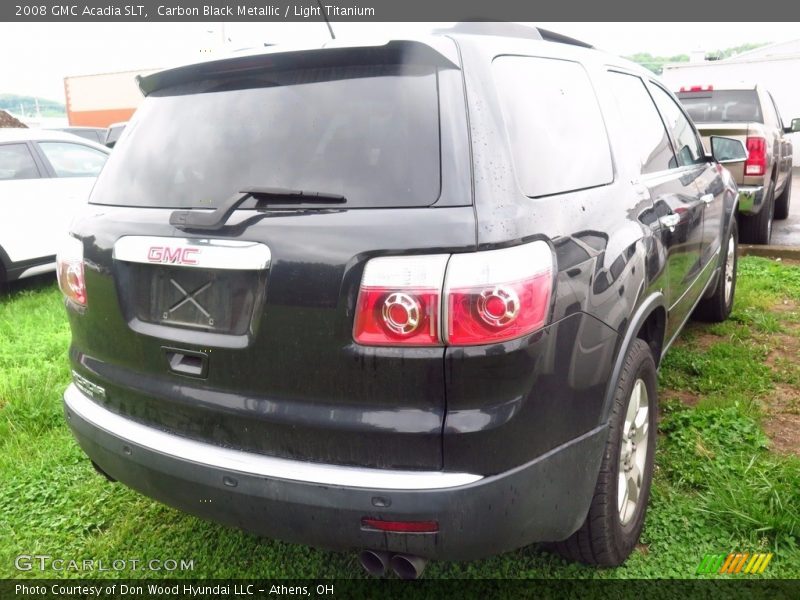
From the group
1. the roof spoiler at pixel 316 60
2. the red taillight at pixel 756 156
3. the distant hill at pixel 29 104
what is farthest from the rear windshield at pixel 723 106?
the distant hill at pixel 29 104

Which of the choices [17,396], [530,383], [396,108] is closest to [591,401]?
[530,383]

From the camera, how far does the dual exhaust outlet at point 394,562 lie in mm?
1826

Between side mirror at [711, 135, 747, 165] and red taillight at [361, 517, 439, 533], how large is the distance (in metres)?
3.60

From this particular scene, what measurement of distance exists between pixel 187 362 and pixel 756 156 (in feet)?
21.4

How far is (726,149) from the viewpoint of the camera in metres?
4.52

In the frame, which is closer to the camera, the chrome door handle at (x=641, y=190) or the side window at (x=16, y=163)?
the chrome door handle at (x=641, y=190)

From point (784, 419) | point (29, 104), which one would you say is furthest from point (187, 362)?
point (29, 104)

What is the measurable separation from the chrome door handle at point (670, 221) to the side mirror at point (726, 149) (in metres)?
1.68

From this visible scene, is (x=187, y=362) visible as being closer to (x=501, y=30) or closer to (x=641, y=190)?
(x=501, y=30)

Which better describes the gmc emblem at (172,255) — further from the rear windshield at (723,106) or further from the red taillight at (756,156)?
the rear windshield at (723,106)

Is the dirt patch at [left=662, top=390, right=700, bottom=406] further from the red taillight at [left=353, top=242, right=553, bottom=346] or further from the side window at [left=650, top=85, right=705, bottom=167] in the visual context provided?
the red taillight at [left=353, top=242, right=553, bottom=346]

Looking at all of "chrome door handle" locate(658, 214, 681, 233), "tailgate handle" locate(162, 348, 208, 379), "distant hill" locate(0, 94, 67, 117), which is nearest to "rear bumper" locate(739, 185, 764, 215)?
"chrome door handle" locate(658, 214, 681, 233)

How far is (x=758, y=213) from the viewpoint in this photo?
716 cm

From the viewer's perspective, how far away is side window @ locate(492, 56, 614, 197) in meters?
1.96
